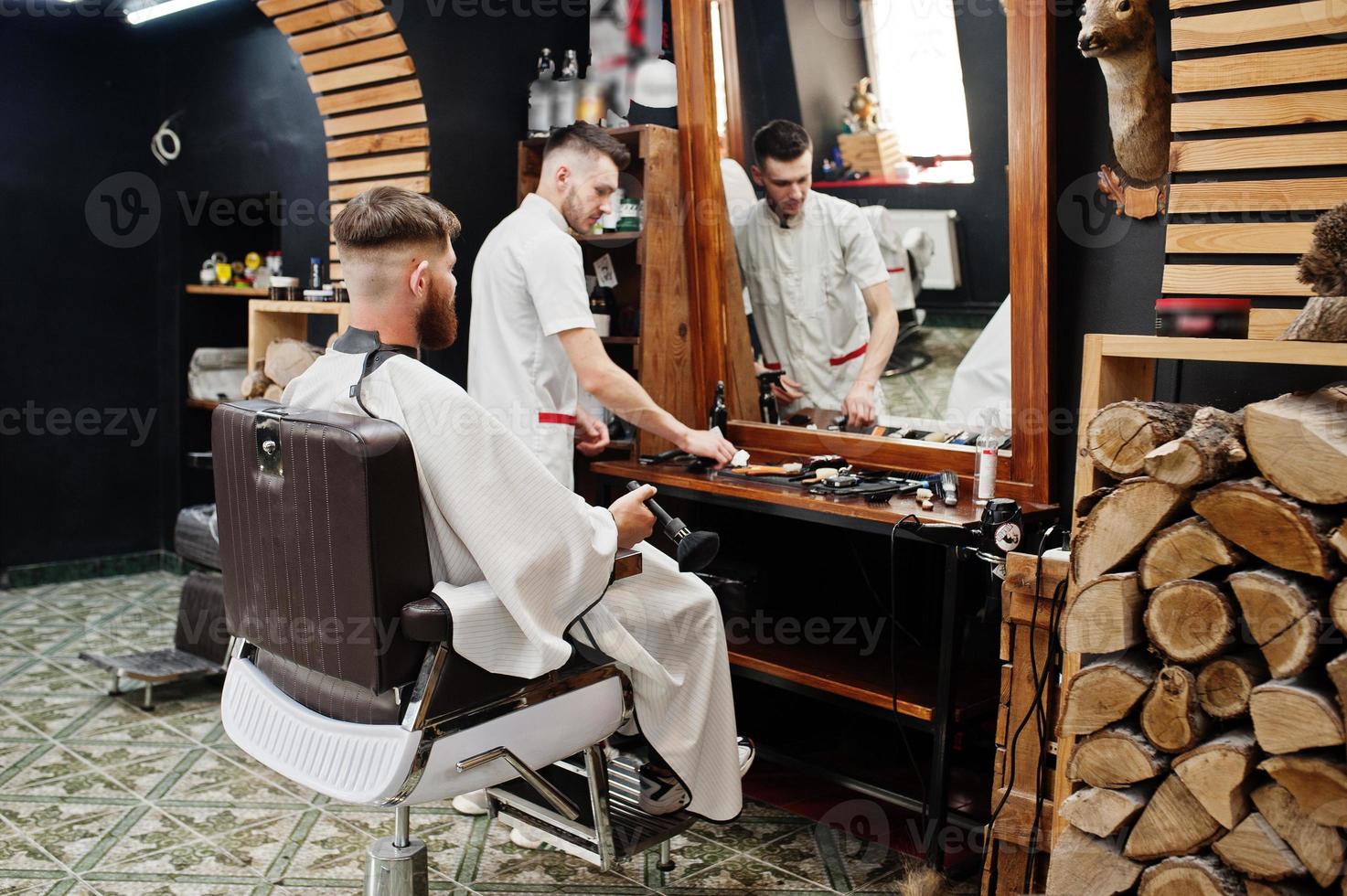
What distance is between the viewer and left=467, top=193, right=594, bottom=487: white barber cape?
10.5ft

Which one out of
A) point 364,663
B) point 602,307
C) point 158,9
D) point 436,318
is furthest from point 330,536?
point 158,9

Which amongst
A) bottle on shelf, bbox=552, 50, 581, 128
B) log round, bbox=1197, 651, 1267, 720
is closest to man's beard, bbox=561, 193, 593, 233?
bottle on shelf, bbox=552, 50, 581, 128

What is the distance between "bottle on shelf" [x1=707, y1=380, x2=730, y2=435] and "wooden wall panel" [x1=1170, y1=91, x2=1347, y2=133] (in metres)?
1.48

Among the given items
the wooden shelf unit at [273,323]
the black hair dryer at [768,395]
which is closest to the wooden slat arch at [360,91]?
the wooden shelf unit at [273,323]

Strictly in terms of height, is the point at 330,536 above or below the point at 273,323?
below

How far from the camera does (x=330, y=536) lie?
1.97 metres

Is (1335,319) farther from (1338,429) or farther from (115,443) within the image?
(115,443)

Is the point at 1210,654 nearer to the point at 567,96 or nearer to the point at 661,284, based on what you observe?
the point at 661,284

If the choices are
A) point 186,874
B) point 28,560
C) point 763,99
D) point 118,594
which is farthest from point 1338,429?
point 28,560

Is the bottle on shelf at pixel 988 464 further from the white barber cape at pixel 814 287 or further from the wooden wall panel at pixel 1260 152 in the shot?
the wooden wall panel at pixel 1260 152

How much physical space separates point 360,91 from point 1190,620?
3.24 m

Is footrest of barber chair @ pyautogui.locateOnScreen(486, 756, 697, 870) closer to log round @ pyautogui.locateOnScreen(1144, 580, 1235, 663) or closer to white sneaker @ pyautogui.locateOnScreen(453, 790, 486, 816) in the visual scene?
white sneaker @ pyautogui.locateOnScreen(453, 790, 486, 816)

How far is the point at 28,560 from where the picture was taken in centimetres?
537

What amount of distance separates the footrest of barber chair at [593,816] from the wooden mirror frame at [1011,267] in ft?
3.45
